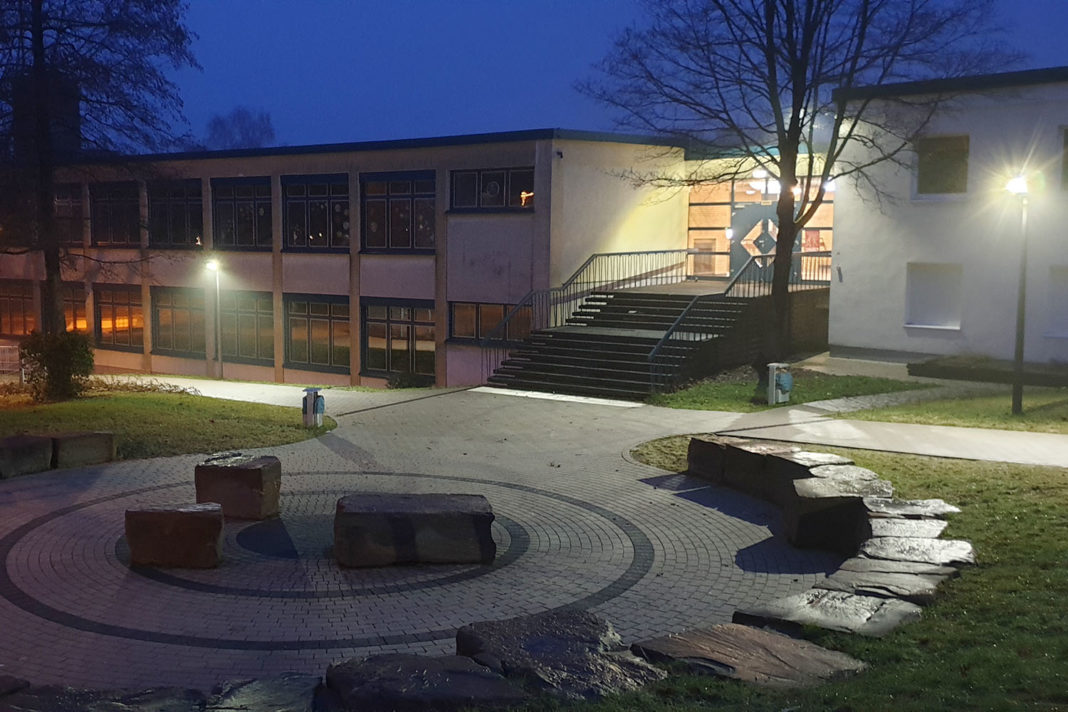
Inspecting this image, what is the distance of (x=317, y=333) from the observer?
34156mm

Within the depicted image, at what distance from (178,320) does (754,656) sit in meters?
35.1

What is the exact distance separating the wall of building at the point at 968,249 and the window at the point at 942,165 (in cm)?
27

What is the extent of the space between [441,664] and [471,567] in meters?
3.78

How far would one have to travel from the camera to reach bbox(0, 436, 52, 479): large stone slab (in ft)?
44.0

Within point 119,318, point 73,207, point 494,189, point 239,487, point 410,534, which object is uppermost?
point 73,207

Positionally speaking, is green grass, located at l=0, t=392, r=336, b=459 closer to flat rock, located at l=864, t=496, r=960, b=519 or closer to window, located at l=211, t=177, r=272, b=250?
flat rock, located at l=864, t=496, r=960, b=519

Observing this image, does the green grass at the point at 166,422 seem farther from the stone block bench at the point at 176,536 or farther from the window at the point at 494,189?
the window at the point at 494,189

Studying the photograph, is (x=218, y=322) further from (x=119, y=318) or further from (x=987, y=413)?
(x=987, y=413)

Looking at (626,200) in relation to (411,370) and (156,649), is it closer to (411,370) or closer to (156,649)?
(411,370)

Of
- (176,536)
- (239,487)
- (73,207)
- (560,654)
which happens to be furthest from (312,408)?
(73,207)

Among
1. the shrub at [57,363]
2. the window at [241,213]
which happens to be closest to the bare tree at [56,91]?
the shrub at [57,363]

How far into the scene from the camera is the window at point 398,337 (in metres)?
31.5

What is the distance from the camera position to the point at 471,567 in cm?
984

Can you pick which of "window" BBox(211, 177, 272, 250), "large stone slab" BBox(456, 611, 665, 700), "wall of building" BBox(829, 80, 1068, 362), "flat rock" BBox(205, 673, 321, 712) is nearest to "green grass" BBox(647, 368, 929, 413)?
"wall of building" BBox(829, 80, 1068, 362)
